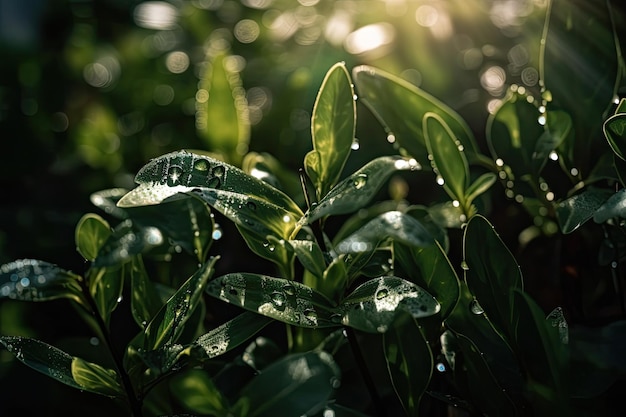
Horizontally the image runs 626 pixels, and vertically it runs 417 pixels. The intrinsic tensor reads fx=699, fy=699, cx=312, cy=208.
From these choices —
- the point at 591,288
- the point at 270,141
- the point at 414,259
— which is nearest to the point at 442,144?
the point at 414,259

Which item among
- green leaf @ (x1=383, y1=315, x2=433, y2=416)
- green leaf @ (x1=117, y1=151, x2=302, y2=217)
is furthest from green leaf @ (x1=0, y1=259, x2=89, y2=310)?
green leaf @ (x1=383, y1=315, x2=433, y2=416)

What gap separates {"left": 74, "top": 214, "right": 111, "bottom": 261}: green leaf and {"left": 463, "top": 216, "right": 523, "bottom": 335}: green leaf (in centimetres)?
43

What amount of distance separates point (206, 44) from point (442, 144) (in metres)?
1.21

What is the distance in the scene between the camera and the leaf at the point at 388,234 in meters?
0.59

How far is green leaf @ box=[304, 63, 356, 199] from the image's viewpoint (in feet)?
2.65

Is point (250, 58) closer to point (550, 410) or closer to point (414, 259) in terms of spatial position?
point (414, 259)

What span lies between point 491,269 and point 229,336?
0.28m

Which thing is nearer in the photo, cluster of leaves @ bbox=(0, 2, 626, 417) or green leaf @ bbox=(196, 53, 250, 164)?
cluster of leaves @ bbox=(0, 2, 626, 417)

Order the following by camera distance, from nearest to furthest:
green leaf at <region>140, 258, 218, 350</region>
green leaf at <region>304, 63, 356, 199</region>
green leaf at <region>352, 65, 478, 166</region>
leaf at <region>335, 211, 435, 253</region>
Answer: leaf at <region>335, 211, 435, 253</region>, green leaf at <region>140, 258, 218, 350</region>, green leaf at <region>304, 63, 356, 199</region>, green leaf at <region>352, 65, 478, 166</region>

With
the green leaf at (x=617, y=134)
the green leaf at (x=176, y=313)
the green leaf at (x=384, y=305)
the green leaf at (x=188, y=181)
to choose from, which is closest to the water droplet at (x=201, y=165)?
the green leaf at (x=188, y=181)

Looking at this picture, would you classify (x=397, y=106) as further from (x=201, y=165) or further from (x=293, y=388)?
(x=293, y=388)

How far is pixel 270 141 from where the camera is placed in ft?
4.73

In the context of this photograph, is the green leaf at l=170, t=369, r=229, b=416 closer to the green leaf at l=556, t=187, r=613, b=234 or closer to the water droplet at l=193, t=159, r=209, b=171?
the water droplet at l=193, t=159, r=209, b=171

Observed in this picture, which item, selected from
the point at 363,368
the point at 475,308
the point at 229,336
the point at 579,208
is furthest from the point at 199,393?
the point at 579,208
